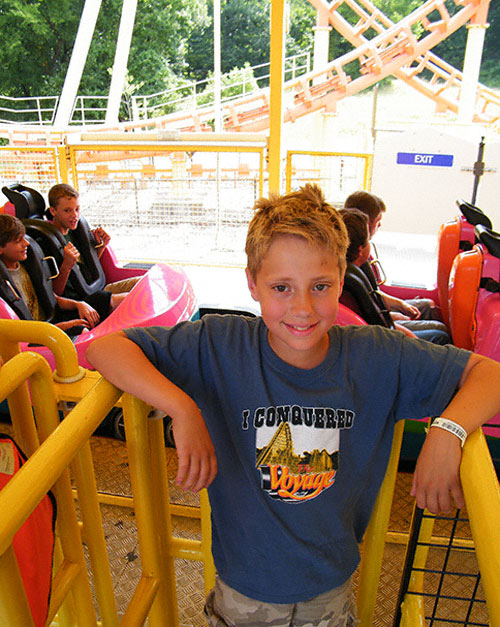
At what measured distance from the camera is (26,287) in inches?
95.3

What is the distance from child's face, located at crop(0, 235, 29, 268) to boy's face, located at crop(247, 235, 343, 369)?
63.2 inches

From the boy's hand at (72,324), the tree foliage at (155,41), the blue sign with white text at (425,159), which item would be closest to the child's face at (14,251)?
the boy's hand at (72,324)

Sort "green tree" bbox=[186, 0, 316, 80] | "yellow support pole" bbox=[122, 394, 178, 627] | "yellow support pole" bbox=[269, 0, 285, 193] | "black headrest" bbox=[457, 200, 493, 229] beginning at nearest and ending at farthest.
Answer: "yellow support pole" bbox=[122, 394, 178, 627] < "black headrest" bbox=[457, 200, 493, 229] < "yellow support pole" bbox=[269, 0, 285, 193] < "green tree" bbox=[186, 0, 316, 80]

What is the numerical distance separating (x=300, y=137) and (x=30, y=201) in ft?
65.4

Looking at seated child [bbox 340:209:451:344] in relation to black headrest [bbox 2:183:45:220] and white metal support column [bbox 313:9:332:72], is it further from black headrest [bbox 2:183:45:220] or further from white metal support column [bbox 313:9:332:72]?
white metal support column [bbox 313:9:332:72]

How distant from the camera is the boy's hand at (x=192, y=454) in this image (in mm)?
807

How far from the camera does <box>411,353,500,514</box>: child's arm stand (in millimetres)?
751

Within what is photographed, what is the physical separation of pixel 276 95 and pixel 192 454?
390 cm

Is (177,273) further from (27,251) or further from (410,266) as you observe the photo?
(410,266)

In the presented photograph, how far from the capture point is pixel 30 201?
9.47ft

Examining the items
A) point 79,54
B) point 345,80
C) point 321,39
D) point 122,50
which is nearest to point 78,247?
point 79,54

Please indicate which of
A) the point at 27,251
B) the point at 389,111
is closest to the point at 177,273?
the point at 27,251

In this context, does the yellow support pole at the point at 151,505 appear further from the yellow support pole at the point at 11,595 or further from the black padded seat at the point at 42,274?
the black padded seat at the point at 42,274

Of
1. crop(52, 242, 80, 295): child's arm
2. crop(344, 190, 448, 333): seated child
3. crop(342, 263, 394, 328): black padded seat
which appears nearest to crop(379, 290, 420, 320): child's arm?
crop(344, 190, 448, 333): seated child
